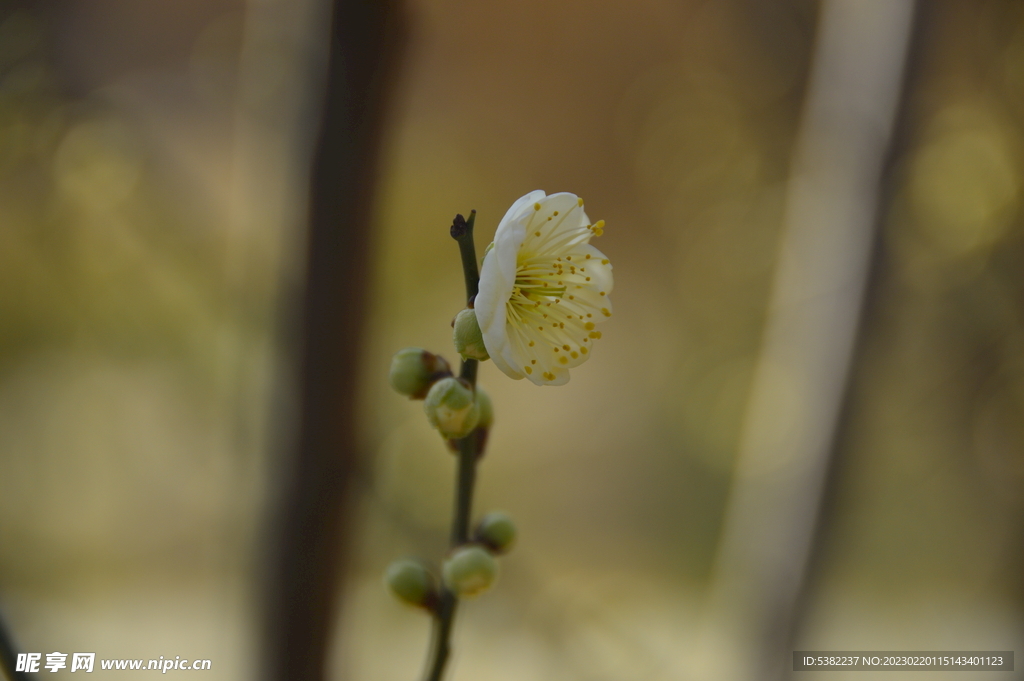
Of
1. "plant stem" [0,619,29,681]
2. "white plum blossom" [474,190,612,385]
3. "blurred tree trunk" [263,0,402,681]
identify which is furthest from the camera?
"blurred tree trunk" [263,0,402,681]

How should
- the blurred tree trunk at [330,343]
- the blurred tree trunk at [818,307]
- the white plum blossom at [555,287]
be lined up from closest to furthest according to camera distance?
the white plum blossom at [555,287]
the blurred tree trunk at [330,343]
the blurred tree trunk at [818,307]

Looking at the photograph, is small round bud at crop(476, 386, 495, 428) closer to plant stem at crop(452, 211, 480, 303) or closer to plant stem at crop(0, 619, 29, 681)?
plant stem at crop(452, 211, 480, 303)

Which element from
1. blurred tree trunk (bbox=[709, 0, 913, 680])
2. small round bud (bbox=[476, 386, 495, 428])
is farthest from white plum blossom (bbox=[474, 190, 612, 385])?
blurred tree trunk (bbox=[709, 0, 913, 680])

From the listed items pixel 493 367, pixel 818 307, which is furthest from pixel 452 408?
pixel 493 367

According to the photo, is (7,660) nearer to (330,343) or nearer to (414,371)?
(414,371)

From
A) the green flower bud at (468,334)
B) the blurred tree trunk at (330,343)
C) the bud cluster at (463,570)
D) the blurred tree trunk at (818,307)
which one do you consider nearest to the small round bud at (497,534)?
the bud cluster at (463,570)

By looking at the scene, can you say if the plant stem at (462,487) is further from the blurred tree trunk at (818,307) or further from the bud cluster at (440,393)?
the blurred tree trunk at (818,307)

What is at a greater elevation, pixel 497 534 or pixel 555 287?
pixel 555 287
